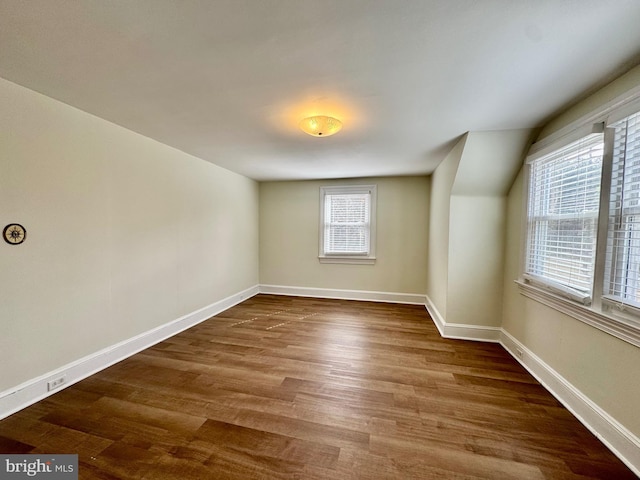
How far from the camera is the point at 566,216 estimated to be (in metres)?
2.11

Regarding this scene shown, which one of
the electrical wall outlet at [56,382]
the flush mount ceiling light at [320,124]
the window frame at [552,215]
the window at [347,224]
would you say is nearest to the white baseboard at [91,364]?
the electrical wall outlet at [56,382]

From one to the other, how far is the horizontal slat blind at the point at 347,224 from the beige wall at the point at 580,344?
2.39 metres

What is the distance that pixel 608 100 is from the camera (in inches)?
67.7

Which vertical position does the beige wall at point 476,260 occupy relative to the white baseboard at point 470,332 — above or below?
above

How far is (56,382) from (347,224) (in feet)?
13.8

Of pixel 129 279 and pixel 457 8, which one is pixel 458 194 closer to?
pixel 457 8

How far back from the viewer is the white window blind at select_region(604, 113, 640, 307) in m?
1.54

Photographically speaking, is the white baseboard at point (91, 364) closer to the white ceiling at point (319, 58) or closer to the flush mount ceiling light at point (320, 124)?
the white ceiling at point (319, 58)

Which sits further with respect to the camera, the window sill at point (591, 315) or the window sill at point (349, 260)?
the window sill at point (349, 260)

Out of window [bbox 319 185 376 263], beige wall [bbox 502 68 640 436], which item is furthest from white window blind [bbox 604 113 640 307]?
window [bbox 319 185 376 263]

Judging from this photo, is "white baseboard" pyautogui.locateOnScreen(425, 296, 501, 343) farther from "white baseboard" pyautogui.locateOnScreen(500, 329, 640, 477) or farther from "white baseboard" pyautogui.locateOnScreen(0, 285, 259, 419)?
"white baseboard" pyautogui.locateOnScreen(0, 285, 259, 419)

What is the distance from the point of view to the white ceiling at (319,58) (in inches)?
46.3

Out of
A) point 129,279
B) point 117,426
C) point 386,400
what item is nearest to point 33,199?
point 129,279

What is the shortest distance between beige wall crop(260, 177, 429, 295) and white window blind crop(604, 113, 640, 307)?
2949 millimetres
